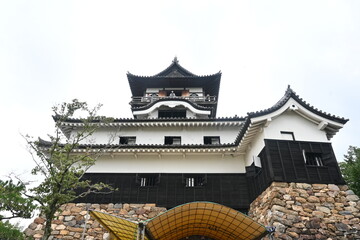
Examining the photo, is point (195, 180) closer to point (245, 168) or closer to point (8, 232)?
point (245, 168)

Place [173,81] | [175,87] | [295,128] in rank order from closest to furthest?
1. [295,128]
2. [173,81]
3. [175,87]

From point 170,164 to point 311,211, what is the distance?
6650 mm

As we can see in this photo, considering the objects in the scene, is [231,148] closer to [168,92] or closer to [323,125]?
[323,125]

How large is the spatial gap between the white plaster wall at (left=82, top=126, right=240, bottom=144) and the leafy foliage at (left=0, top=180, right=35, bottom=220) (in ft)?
21.7

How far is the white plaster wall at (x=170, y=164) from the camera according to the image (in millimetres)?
12281

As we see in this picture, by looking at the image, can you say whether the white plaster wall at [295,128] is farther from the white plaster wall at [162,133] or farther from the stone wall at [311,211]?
the white plaster wall at [162,133]

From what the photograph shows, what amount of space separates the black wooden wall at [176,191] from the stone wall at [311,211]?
2.26 m

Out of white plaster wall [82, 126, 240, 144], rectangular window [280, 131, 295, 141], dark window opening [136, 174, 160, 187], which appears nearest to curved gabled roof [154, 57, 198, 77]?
white plaster wall [82, 126, 240, 144]

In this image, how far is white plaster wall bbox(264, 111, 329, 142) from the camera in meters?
10.4

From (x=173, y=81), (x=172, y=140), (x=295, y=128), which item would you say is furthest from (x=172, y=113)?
(x=295, y=128)

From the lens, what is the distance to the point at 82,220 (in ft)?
35.8

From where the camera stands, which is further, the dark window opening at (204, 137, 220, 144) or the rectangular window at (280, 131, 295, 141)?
the dark window opening at (204, 137, 220, 144)

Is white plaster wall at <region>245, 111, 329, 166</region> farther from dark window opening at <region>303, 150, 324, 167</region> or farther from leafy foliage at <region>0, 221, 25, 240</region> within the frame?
leafy foliage at <region>0, 221, 25, 240</region>

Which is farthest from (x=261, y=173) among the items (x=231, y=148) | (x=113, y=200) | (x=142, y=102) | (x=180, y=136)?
(x=142, y=102)
